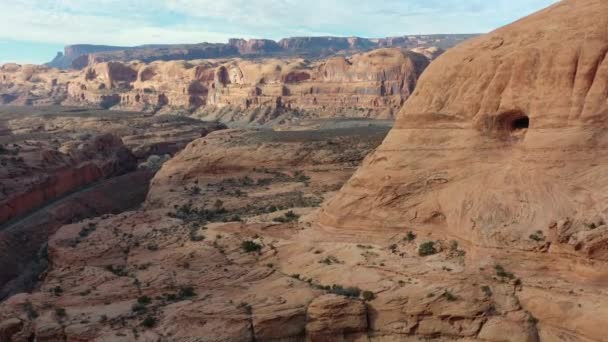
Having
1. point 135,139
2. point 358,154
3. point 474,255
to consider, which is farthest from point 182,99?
point 474,255

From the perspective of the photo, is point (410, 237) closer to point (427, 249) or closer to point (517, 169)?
point (427, 249)

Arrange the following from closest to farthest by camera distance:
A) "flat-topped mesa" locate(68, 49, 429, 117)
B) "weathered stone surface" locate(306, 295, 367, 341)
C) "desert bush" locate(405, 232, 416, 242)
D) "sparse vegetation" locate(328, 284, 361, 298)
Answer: "weathered stone surface" locate(306, 295, 367, 341), "sparse vegetation" locate(328, 284, 361, 298), "desert bush" locate(405, 232, 416, 242), "flat-topped mesa" locate(68, 49, 429, 117)

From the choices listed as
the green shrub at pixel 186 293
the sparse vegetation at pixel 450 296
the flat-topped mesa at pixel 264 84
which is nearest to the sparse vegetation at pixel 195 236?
the green shrub at pixel 186 293

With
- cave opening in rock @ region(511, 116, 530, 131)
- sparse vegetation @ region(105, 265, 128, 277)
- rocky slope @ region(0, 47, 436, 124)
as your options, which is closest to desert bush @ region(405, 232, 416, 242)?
cave opening in rock @ region(511, 116, 530, 131)

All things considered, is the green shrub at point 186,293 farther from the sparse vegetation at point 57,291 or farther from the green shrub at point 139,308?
the sparse vegetation at point 57,291

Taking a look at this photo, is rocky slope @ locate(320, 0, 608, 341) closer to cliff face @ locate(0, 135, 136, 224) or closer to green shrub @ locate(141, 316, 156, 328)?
green shrub @ locate(141, 316, 156, 328)

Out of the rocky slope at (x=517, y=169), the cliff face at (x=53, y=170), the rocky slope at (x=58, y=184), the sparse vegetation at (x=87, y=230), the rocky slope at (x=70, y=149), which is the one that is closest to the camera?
the rocky slope at (x=517, y=169)

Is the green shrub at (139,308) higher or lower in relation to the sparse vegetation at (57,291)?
higher
